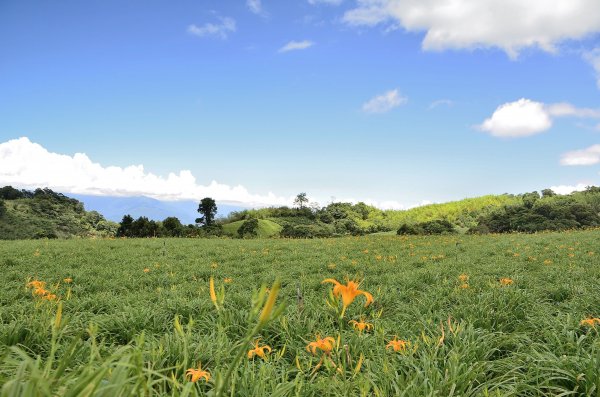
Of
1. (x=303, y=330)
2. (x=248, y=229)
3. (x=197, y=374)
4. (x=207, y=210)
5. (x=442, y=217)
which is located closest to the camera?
(x=197, y=374)

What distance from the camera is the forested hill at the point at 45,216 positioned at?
26.0 m

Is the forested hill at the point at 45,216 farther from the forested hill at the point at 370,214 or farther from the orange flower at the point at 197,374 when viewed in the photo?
the orange flower at the point at 197,374

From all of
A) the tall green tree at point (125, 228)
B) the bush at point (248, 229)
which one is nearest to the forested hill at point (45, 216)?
the tall green tree at point (125, 228)

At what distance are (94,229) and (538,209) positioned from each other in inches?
1443

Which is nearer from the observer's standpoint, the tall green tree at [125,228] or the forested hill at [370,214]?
the tall green tree at [125,228]

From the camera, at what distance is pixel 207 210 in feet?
95.4

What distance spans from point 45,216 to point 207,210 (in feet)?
46.3

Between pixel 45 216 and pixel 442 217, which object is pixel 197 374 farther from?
pixel 442 217

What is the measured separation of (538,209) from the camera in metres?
25.0

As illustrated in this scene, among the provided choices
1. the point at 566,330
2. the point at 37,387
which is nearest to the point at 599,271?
the point at 566,330

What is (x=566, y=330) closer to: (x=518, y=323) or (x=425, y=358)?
(x=518, y=323)

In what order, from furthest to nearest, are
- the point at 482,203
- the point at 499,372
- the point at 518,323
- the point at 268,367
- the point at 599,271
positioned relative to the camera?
1. the point at 482,203
2. the point at 599,271
3. the point at 518,323
4. the point at 499,372
5. the point at 268,367

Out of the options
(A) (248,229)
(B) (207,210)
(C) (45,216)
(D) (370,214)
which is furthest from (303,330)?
(D) (370,214)

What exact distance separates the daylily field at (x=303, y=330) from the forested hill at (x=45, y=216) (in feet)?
69.9
